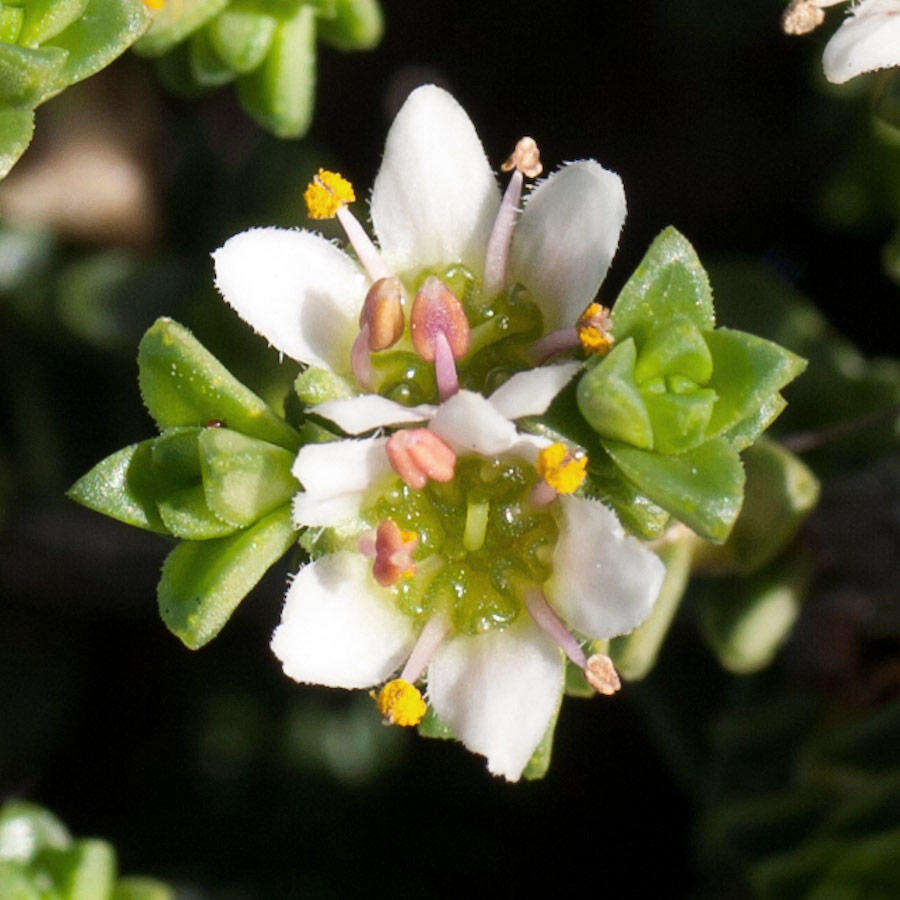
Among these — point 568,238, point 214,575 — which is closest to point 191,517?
point 214,575

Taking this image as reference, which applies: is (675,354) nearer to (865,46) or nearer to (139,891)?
(865,46)

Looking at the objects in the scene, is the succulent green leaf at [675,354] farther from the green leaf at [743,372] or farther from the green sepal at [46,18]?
the green sepal at [46,18]

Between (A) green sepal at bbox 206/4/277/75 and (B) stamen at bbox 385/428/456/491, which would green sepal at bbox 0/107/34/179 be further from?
(B) stamen at bbox 385/428/456/491

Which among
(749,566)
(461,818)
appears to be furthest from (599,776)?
(749,566)

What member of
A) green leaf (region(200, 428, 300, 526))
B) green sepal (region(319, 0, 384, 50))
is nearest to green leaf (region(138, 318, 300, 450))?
green leaf (region(200, 428, 300, 526))

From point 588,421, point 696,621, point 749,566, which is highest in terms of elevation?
point 588,421

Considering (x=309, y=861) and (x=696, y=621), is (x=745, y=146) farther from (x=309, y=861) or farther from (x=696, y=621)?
(x=309, y=861)
